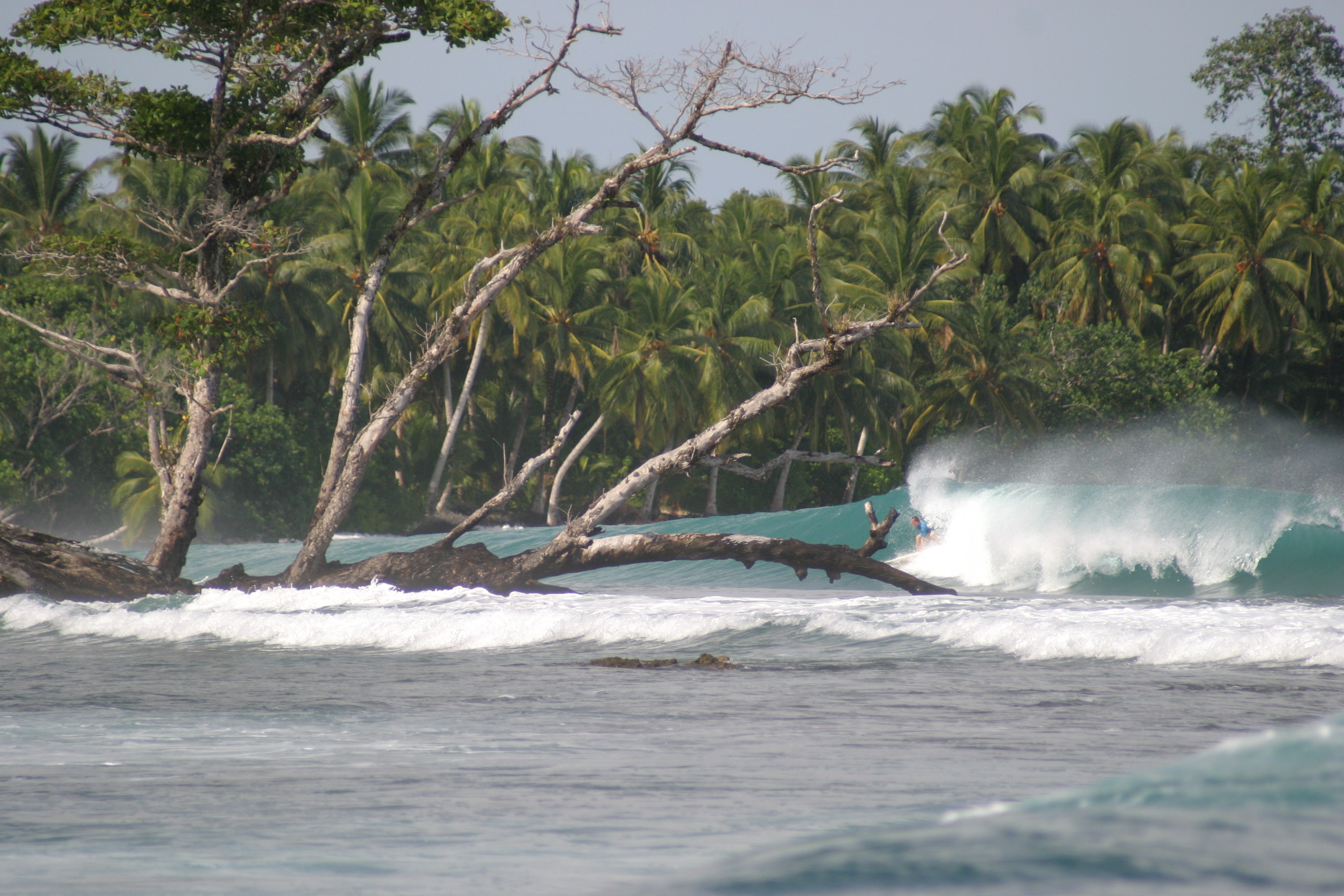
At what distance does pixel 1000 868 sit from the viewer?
2.21 meters

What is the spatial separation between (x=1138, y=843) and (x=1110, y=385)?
34.9m

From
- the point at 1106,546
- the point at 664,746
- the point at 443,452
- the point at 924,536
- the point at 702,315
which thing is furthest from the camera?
the point at 443,452

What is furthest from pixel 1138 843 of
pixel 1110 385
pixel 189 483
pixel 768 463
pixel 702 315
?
pixel 1110 385

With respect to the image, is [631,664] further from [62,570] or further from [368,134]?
[368,134]

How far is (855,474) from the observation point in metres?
39.1

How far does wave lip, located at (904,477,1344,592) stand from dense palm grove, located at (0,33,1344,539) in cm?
1069

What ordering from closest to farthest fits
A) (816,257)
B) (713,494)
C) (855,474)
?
(816,257)
(713,494)
(855,474)

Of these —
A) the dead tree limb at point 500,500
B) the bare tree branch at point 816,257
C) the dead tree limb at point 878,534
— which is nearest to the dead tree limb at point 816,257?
the bare tree branch at point 816,257

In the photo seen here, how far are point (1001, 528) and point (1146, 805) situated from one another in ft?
60.8

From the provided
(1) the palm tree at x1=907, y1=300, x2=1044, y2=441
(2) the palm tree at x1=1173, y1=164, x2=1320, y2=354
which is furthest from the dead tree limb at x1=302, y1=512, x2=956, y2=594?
(2) the palm tree at x1=1173, y1=164, x2=1320, y2=354

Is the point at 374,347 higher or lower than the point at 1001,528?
higher

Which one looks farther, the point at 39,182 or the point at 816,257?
the point at 39,182

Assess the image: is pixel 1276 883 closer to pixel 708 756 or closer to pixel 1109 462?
pixel 708 756

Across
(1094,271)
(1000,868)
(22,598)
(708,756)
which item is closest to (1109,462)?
(1094,271)
